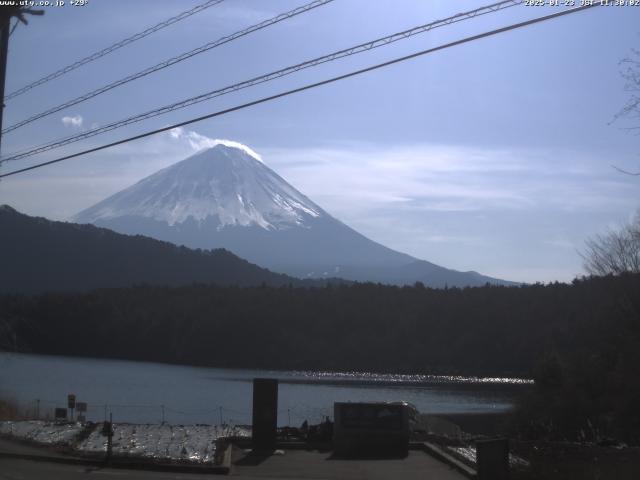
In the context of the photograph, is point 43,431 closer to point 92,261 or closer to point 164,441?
point 164,441

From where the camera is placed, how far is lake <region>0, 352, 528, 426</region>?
45219 mm

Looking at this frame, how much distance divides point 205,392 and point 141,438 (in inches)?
1518

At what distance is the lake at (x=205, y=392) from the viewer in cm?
4522

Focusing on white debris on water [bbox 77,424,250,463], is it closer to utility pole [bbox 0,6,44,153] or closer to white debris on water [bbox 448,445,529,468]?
white debris on water [bbox 448,445,529,468]

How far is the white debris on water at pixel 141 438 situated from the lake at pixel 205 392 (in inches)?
435

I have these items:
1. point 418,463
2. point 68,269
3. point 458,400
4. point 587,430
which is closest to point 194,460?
point 418,463

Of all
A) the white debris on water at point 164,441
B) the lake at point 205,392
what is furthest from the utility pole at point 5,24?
the lake at point 205,392

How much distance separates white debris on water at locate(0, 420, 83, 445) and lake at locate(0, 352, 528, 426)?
11.6 meters

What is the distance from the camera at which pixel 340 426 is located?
21.7 meters

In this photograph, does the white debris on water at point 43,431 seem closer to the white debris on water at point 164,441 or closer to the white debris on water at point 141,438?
the white debris on water at point 141,438

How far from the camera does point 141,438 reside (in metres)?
22.9

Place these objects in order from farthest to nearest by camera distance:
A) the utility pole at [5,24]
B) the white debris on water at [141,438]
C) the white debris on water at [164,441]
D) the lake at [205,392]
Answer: the lake at [205,392] → the white debris on water at [141,438] → the white debris on water at [164,441] → the utility pole at [5,24]

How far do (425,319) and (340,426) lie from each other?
8630 cm

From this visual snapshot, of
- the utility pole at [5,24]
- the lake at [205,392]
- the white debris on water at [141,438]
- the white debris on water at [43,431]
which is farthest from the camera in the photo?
the lake at [205,392]
